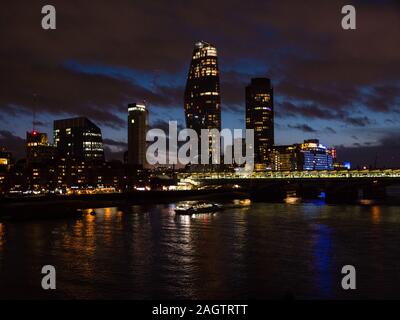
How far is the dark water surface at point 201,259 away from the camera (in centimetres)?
2711

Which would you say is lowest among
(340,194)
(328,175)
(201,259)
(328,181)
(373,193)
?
(201,259)

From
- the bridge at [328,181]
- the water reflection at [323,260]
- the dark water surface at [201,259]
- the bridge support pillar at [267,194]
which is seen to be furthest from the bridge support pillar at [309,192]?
the water reflection at [323,260]

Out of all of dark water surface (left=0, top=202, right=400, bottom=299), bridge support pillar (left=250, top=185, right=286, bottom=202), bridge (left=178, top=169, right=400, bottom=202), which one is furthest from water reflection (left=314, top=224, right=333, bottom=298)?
bridge support pillar (left=250, top=185, right=286, bottom=202)

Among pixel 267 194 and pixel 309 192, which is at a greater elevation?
pixel 267 194

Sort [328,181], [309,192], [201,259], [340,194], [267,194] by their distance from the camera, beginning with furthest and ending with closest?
[309,192], [267,194], [340,194], [328,181], [201,259]

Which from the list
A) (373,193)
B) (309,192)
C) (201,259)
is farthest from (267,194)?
(201,259)

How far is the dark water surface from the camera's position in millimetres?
27109

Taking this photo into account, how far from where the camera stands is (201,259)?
3653cm

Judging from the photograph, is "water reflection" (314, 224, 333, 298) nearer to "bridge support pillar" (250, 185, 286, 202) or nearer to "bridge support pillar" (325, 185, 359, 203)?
"bridge support pillar" (325, 185, 359, 203)

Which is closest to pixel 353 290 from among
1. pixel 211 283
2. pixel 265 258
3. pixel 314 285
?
pixel 314 285

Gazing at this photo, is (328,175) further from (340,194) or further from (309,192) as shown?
(309,192)

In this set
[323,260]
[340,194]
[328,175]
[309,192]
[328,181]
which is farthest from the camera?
[309,192]

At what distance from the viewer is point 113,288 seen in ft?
89.9
